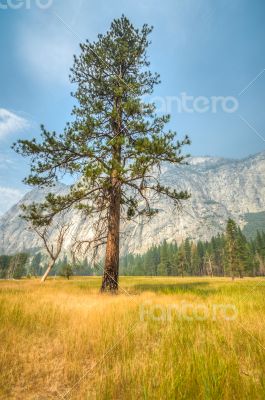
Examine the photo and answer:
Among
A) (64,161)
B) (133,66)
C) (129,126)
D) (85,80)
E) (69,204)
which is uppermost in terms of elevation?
(133,66)

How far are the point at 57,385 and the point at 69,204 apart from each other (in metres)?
7.83

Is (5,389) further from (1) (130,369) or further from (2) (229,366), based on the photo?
(2) (229,366)

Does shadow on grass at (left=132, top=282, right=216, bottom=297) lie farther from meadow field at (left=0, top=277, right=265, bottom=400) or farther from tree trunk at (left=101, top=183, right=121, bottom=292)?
meadow field at (left=0, top=277, right=265, bottom=400)

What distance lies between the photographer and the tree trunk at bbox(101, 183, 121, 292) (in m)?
Result: 9.54

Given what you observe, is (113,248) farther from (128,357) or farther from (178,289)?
(128,357)

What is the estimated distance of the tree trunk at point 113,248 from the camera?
9.54 metres

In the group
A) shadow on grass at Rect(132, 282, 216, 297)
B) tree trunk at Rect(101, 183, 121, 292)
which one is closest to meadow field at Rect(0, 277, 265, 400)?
tree trunk at Rect(101, 183, 121, 292)

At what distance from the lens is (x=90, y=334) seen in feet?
11.6

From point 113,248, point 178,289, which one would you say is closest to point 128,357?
point 113,248

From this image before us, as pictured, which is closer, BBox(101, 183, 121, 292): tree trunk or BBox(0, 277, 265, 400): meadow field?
BBox(0, 277, 265, 400): meadow field

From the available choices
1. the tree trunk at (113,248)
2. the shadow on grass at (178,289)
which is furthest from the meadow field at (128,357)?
the shadow on grass at (178,289)

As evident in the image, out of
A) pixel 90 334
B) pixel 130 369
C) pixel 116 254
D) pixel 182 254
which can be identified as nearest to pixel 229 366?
pixel 130 369

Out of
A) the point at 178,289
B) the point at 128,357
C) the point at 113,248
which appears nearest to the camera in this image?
the point at 128,357

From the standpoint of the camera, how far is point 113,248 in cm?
976
